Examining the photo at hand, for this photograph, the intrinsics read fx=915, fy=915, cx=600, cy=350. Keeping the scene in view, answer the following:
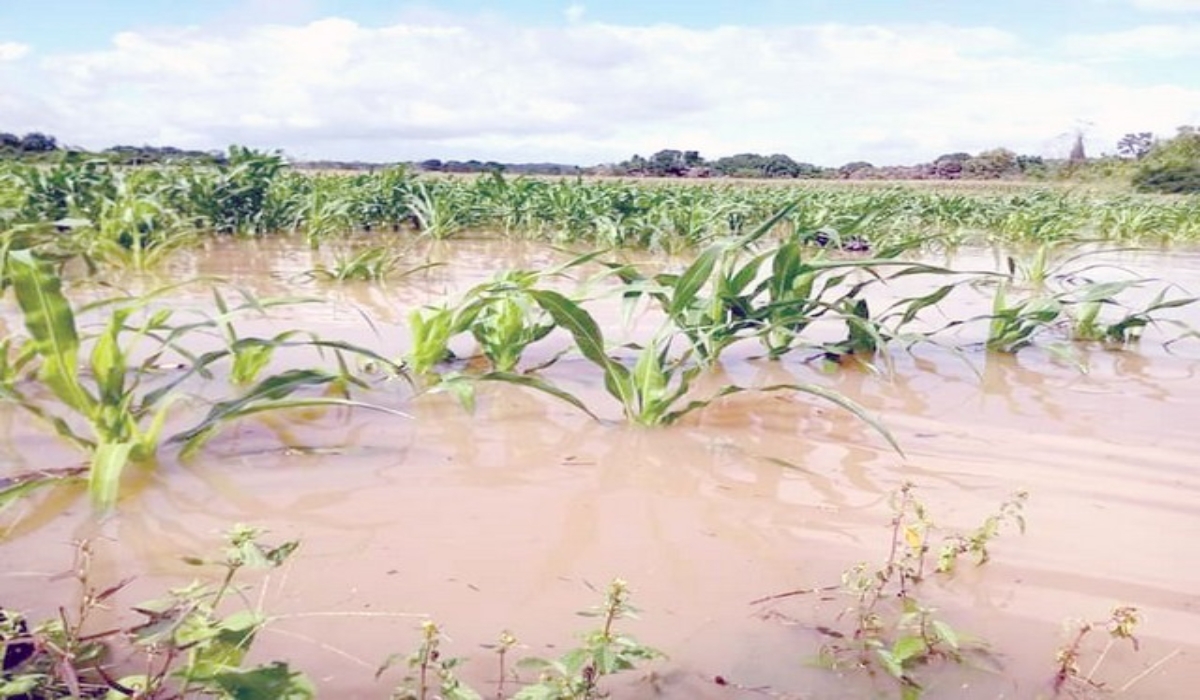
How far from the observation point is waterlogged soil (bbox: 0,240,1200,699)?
1.05m

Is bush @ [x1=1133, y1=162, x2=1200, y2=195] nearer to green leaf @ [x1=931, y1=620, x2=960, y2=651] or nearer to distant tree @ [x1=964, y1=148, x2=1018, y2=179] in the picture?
distant tree @ [x1=964, y1=148, x2=1018, y2=179]

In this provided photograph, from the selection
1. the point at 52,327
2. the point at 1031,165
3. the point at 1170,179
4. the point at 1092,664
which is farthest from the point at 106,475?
the point at 1031,165

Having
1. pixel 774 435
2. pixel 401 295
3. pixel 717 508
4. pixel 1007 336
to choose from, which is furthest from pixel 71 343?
pixel 1007 336

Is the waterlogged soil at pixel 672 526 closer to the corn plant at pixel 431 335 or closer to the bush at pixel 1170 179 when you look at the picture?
the corn plant at pixel 431 335

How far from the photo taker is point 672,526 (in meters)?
1.41

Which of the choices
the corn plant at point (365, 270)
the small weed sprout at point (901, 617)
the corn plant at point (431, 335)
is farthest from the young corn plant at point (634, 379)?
the corn plant at point (365, 270)

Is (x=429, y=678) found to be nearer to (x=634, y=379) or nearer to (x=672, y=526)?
(x=672, y=526)

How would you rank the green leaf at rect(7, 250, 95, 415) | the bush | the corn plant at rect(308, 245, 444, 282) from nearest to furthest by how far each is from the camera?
the green leaf at rect(7, 250, 95, 415) < the corn plant at rect(308, 245, 444, 282) < the bush

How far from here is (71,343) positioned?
1.60m

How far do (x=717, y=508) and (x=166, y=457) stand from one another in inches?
38.4

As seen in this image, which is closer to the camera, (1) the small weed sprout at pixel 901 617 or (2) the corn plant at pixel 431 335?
(1) the small weed sprout at pixel 901 617

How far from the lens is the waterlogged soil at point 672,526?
1054mm

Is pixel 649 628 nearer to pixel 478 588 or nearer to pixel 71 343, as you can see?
pixel 478 588

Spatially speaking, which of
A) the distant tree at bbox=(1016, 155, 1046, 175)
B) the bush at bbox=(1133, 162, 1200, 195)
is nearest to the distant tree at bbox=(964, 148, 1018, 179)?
the distant tree at bbox=(1016, 155, 1046, 175)
